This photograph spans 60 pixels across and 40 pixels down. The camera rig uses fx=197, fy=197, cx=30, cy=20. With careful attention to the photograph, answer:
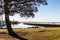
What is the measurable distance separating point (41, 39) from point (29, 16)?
613 cm

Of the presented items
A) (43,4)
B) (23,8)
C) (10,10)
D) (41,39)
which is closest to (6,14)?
(10,10)

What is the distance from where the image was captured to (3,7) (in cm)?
2605

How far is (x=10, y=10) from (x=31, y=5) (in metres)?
2.85

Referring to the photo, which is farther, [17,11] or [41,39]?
[17,11]

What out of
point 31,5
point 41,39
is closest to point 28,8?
point 31,5

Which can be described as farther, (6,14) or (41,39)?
(6,14)

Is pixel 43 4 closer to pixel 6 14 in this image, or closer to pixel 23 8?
pixel 23 8

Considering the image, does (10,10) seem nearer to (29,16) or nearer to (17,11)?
(17,11)

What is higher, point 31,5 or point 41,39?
point 31,5

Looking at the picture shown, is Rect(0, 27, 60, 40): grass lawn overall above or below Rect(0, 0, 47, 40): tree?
below

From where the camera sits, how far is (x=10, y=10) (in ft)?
85.4

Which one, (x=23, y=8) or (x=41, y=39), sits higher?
(x=23, y=8)

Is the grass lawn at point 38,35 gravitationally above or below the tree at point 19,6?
below

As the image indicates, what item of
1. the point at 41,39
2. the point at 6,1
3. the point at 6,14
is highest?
the point at 6,1
